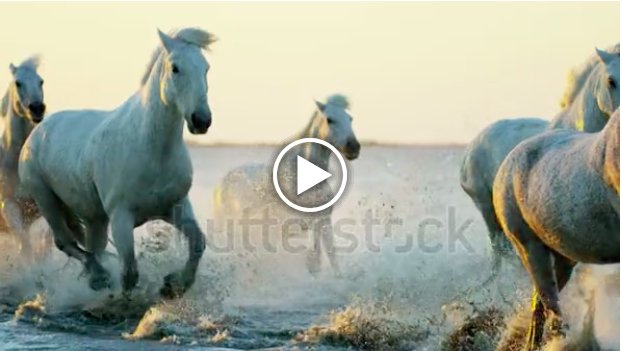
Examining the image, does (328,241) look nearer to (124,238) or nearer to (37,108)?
(37,108)

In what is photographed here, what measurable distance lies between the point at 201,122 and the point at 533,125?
3.00 m

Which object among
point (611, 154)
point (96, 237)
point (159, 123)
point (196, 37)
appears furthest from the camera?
point (96, 237)

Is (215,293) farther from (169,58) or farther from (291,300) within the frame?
(169,58)

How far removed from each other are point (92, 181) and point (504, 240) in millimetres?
3136

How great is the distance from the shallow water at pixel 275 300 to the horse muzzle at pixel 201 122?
129 cm

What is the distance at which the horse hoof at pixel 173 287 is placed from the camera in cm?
771

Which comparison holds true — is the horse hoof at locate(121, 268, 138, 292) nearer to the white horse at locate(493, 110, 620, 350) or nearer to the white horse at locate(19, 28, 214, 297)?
the white horse at locate(19, 28, 214, 297)

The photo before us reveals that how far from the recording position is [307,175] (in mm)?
8266

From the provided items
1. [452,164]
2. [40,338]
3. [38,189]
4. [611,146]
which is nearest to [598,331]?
[611,146]

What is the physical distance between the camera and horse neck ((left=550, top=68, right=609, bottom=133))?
296 inches

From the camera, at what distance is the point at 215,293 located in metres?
8.46

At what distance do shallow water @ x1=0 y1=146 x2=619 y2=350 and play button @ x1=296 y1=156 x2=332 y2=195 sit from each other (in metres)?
0.85

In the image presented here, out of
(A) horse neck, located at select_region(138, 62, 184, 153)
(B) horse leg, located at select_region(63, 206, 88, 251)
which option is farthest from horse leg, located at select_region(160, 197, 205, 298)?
(B) horse leg, located at select_region(63, 206, 88, 251)

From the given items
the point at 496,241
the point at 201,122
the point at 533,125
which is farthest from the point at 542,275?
the point at 496,241
